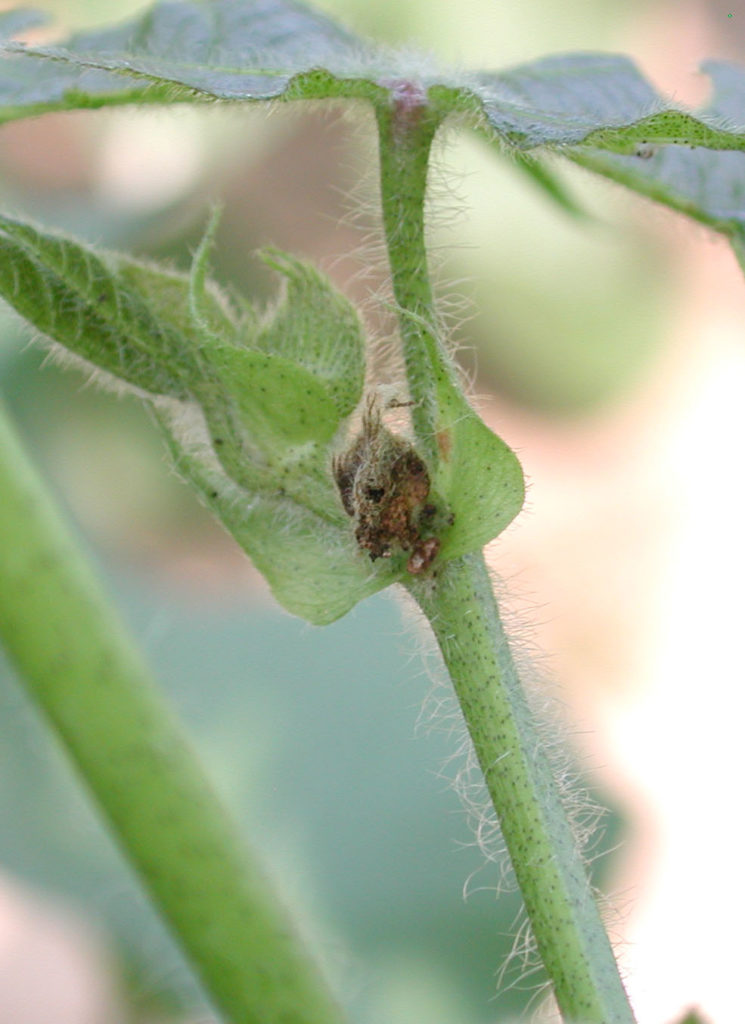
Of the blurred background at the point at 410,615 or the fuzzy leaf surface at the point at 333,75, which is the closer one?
the fuzzy leaf surface at the point at 333,75

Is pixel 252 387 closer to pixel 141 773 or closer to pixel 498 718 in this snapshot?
pixel 498 718

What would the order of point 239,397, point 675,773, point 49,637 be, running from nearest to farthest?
1. point 239,397
2. point 49,637
3. point 675,773

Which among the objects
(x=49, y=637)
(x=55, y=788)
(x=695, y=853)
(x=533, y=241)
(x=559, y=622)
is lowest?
(x=695, y=853)

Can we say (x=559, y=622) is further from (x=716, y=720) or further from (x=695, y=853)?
(x=695, y=853)

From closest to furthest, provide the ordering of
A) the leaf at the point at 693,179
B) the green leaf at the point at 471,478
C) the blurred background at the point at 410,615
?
1. the green leaf at the point at 471,478
2. the leaf at the point at 693,179
3. the blurred background at the point at 410,615

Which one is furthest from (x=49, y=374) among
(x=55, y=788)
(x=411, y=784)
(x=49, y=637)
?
(x=49, y=637)

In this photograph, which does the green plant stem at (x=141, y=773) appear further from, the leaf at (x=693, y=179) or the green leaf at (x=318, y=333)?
the leaf at (x=693, y=179)

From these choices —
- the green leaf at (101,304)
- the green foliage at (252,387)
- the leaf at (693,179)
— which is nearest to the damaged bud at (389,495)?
the green foliage at (252,387)
